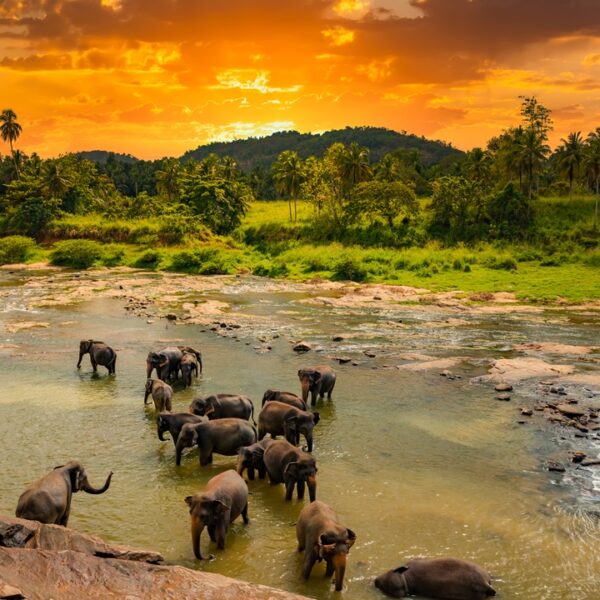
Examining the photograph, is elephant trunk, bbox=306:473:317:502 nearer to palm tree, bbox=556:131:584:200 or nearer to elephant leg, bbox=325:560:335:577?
elephant leg, bbox=325:560:335:577

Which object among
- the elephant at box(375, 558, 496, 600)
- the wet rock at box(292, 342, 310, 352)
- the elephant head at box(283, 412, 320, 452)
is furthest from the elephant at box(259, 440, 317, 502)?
the wet rock at box(292, 342, 310, 352)

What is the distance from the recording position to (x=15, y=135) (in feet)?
344

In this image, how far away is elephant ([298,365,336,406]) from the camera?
19719mm

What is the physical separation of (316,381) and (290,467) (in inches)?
288

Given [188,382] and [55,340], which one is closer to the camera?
[188,382]

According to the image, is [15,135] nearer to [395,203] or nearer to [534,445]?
[395,203]

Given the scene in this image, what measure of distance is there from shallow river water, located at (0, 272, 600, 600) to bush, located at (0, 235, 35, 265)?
4050cm

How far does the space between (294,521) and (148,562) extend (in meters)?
3.98

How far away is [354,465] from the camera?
15312 mm

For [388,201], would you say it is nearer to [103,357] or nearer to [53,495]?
[103,357]

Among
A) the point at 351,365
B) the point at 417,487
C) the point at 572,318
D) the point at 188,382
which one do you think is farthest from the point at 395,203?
the point at 417,487

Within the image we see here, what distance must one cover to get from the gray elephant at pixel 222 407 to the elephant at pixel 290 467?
3287 mm

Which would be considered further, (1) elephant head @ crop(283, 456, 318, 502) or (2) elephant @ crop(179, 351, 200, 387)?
(2) elephant @ crop(179, 351, 200, 387)

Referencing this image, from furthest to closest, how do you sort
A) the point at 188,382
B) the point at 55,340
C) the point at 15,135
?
the point at 15,135
the point at 55,340
the point at 188,382
